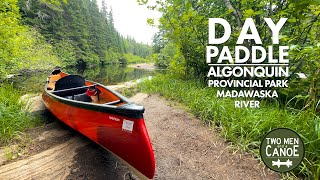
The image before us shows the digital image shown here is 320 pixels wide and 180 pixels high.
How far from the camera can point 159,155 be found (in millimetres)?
3006

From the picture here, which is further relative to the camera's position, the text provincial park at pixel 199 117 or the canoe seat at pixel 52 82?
the canoe seat at pixel 52 82

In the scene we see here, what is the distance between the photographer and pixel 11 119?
144 inches

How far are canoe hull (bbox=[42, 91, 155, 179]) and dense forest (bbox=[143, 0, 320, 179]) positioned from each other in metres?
1.52

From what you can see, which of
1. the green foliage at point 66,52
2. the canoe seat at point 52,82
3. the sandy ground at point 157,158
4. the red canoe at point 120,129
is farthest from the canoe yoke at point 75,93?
the green foliage at point 66,52

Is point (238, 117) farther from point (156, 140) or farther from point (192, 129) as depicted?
point (156, 140)

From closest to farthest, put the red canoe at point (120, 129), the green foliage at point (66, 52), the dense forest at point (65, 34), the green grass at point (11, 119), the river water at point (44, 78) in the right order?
1. the red canoe at point (120, 129)
2. the green grass at point (11, 119)
3. the river water at point (44, 78)
4. the dense forest at point (65, 34)
5. the green foliage at point (66, 52)

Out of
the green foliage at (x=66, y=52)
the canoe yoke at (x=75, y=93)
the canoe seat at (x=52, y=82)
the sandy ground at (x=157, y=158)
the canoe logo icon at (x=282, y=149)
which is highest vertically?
the green foliage at (x=66, y=52)

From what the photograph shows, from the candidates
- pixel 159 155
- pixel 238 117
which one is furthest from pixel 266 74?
pixel 159 155

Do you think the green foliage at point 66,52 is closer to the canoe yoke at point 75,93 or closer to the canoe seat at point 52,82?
the canoe seat at point 52,82

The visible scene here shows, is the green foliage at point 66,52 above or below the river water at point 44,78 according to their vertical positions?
above

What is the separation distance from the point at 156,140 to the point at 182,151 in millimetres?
563

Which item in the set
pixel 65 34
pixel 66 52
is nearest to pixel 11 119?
pixel 66 52

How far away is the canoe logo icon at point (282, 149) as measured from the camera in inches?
87.4

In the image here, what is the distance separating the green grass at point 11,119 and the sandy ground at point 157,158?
0.23 m
